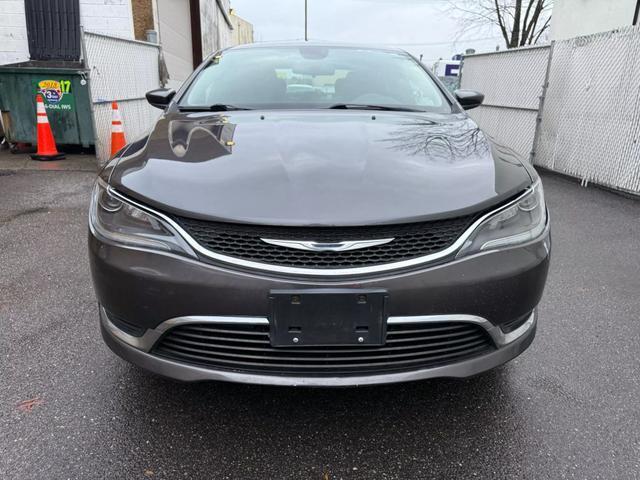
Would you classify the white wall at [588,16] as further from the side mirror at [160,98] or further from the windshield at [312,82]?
the side mirror at [160,98]

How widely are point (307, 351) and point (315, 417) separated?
50cm

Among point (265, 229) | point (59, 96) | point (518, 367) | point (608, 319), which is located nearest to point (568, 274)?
point (608, 319)

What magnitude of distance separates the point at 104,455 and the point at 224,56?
246cm

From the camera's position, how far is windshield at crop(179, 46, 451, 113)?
9.15ft

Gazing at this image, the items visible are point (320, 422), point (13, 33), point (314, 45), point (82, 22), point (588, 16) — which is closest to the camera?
point (320, 422)

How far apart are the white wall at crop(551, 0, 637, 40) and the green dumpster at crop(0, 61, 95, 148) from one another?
14.0 m

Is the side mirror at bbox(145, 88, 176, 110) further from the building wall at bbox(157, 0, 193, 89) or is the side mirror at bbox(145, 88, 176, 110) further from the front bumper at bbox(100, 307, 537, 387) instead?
the building wall at bbox(157, 0, 193, 89)

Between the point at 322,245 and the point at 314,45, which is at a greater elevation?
the point at 314,45

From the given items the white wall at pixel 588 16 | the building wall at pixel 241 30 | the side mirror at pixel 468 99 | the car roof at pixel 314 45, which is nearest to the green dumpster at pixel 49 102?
the car roof at pixel 314 45

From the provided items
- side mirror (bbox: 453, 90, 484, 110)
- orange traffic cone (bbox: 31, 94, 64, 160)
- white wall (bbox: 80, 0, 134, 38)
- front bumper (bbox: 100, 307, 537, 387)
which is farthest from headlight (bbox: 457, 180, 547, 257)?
white wall (bbox: 80, 0, 134, 38)

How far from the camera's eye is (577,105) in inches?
267

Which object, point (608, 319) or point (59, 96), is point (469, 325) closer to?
point (608, 319)

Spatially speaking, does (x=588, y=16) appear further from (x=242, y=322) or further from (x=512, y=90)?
(x=242, y=322)

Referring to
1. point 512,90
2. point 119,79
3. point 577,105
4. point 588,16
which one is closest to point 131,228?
point 119,79
